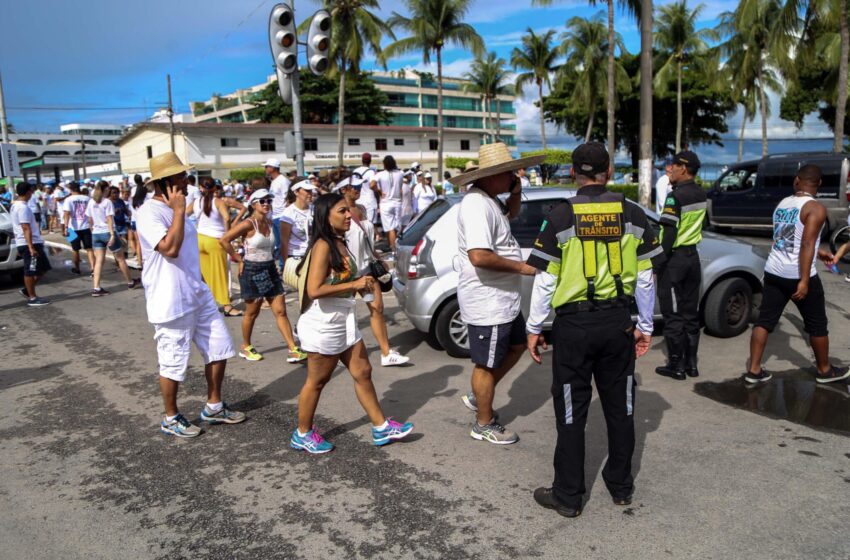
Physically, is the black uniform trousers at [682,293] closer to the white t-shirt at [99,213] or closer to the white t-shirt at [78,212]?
the white t-shirt at [99,213]

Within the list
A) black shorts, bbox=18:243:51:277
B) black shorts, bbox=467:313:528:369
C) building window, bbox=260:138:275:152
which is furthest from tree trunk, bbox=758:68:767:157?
black shorts, bbox=467:313:528:369

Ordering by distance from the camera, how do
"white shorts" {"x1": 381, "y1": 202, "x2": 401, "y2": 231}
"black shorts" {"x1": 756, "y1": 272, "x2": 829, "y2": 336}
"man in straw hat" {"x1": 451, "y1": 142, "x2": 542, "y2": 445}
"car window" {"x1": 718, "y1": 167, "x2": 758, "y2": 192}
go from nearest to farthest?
1. "man in straw hat" {"x1": 451, "y1": 142, "x2": 542, "y2": 445}
2. "black shorts" {"x1": 756, "y1": 272, "x2": 829, "y2": 336}
3. "white shorts" {"x1": 381, "y1": 202, "x2": 401, "y2": 231}
4. "car window" {"x1": 718, "y1": 167, "x2": 758, "y2": 192}

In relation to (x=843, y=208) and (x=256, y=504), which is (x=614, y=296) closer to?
(x=256, y=504)

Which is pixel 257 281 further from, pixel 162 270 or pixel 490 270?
pixel 490 270

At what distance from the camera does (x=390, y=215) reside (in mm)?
12531

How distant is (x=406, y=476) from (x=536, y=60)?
49849 millimetres

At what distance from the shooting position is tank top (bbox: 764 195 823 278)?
4.78m

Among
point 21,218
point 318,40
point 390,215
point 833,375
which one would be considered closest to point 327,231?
point 833,375

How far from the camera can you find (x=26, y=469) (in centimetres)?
399

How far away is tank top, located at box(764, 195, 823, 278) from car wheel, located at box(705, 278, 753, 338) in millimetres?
1336

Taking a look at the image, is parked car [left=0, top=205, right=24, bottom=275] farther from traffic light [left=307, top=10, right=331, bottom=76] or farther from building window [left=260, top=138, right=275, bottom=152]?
building window [left=260, top=138, right=275, bottom=152]

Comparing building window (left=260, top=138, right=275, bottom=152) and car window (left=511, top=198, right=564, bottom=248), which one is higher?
building window (left=260, top=138, right=275, bottom=152)

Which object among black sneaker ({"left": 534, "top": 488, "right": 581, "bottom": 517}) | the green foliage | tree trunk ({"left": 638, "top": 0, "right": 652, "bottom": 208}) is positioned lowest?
black sneaker ({"left": 534, "top": 488, "right": 581, "bottom": 517})

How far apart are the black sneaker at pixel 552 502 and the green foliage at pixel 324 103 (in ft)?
170
